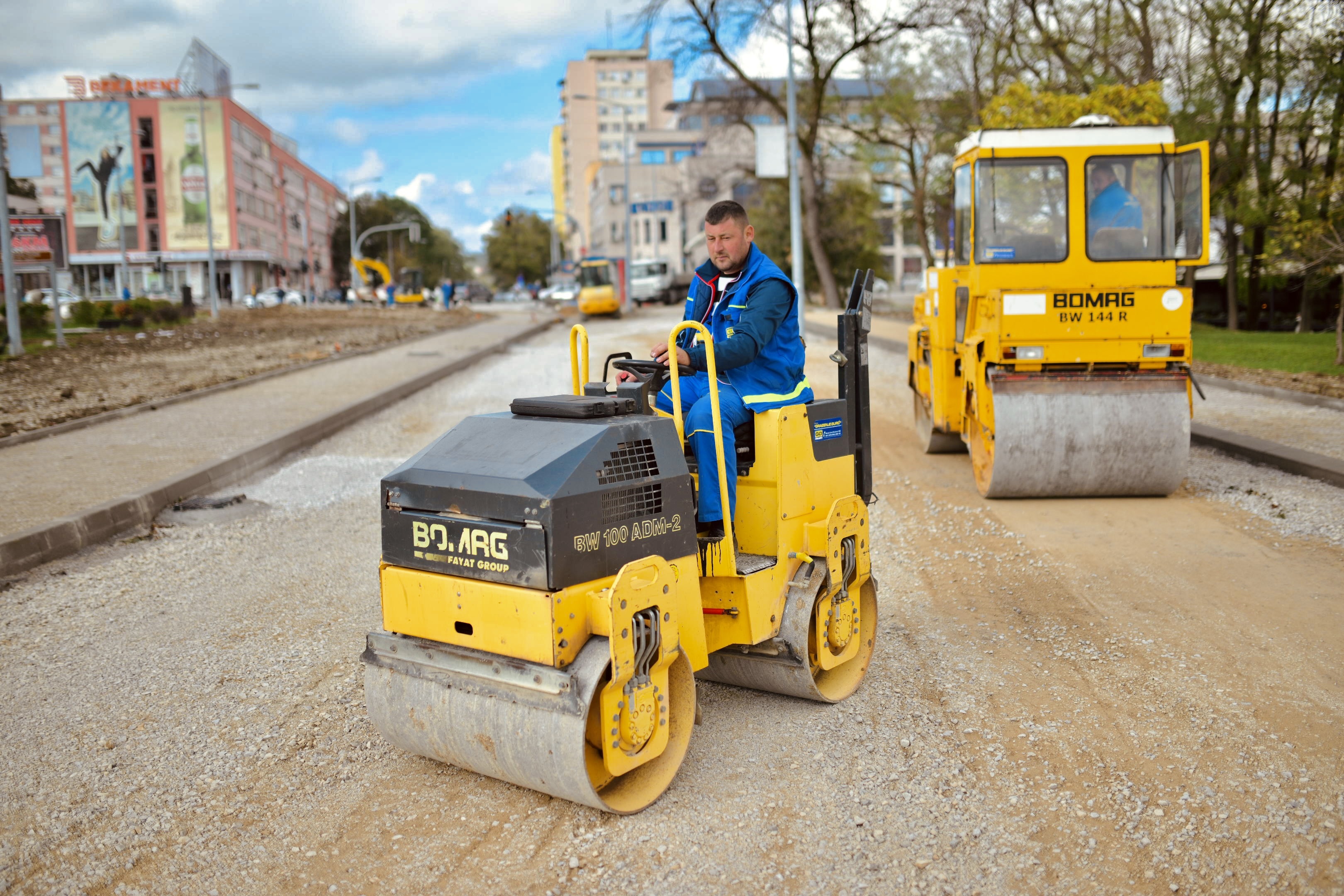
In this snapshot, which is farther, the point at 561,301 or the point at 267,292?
the point at 267,292

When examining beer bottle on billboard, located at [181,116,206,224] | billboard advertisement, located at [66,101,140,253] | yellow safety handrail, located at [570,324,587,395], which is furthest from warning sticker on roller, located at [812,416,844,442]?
billboard advertisement, located at [66,101,140,253]

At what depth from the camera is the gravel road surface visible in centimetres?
327

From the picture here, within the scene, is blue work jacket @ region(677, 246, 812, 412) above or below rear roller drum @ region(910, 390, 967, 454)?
above

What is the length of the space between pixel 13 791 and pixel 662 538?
2.52 m

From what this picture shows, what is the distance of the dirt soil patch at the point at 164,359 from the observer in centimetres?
1439

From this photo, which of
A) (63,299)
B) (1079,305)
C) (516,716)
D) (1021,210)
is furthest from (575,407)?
(63,299)

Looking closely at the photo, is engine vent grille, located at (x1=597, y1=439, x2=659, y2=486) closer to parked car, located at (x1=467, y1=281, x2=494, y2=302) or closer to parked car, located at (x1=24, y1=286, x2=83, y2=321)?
parked car, located at (x1=24, y1=286, x2=83, y2=321)

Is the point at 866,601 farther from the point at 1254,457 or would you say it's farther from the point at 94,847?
the point at 1254,457

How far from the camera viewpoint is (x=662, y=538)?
3.69 m

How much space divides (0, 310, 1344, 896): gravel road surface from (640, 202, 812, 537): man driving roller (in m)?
1.15

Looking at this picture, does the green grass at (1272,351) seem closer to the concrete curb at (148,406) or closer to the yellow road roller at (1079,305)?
the yellow road roller at (1079,305)

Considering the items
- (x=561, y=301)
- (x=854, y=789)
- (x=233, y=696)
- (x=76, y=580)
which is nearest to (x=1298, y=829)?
(x=854, y=789)

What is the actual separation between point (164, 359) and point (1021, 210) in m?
18.8

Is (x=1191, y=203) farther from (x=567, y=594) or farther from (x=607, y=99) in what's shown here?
(x=607, y=99)
